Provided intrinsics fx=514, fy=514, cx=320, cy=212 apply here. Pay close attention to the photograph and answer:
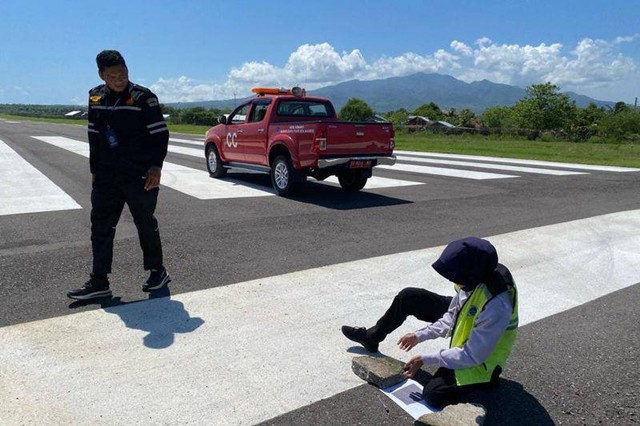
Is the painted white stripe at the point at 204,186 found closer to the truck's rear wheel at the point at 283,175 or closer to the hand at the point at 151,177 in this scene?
the truck's rear wheel at the point at 283,175

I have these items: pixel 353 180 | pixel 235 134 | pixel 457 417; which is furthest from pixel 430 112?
pixel 457 417

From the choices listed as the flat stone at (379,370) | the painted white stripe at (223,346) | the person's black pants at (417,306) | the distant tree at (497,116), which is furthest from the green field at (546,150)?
the distant tree at (497,116)

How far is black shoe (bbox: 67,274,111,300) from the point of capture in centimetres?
432

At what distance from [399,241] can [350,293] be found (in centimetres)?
215

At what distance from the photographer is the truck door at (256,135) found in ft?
35.6

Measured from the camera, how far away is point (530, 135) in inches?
1554

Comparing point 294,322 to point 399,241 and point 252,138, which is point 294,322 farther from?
point 252,138

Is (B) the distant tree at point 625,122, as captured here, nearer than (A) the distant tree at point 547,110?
→ Yes

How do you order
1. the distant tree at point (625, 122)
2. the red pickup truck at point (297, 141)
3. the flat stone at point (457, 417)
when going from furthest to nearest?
the distant tree at point (625, 122), the red pickup truck at point (297, 141), the flat stone at point (457, 417)

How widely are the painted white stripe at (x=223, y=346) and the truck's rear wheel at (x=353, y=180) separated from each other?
553 centimetres

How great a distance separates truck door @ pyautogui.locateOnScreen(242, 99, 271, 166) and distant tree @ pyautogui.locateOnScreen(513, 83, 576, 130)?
87.6m

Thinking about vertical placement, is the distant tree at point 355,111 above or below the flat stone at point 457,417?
above

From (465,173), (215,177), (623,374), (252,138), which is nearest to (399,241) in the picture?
(623,374)

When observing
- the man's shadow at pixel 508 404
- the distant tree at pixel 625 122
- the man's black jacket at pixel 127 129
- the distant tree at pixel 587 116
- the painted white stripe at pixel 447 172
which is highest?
the distant tree at pixel 587 116
